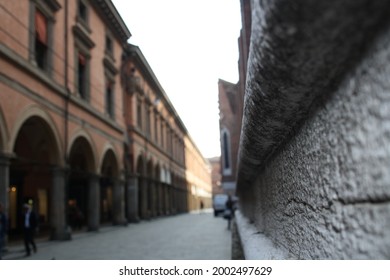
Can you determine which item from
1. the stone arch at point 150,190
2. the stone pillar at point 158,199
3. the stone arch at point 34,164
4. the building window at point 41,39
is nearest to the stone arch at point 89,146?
the stone arch at point 34,164

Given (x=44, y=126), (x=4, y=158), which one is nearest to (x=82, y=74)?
(x=44, y=126)

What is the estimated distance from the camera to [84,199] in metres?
19.4

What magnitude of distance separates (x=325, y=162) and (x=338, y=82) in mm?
178

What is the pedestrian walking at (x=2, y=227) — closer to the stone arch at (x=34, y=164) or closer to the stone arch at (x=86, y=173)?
the stone arch at (x=34, y=164)

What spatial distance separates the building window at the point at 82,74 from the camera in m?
11.2

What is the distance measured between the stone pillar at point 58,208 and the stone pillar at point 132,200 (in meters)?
6.75

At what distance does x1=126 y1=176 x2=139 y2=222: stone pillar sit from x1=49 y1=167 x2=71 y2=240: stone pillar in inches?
266

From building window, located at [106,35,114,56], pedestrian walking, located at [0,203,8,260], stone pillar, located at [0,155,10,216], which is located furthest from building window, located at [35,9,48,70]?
pedestrian walking, located at [0,203,8,260]

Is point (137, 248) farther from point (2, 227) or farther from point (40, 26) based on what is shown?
point (40, 26)

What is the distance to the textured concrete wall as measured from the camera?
0.55 metres
